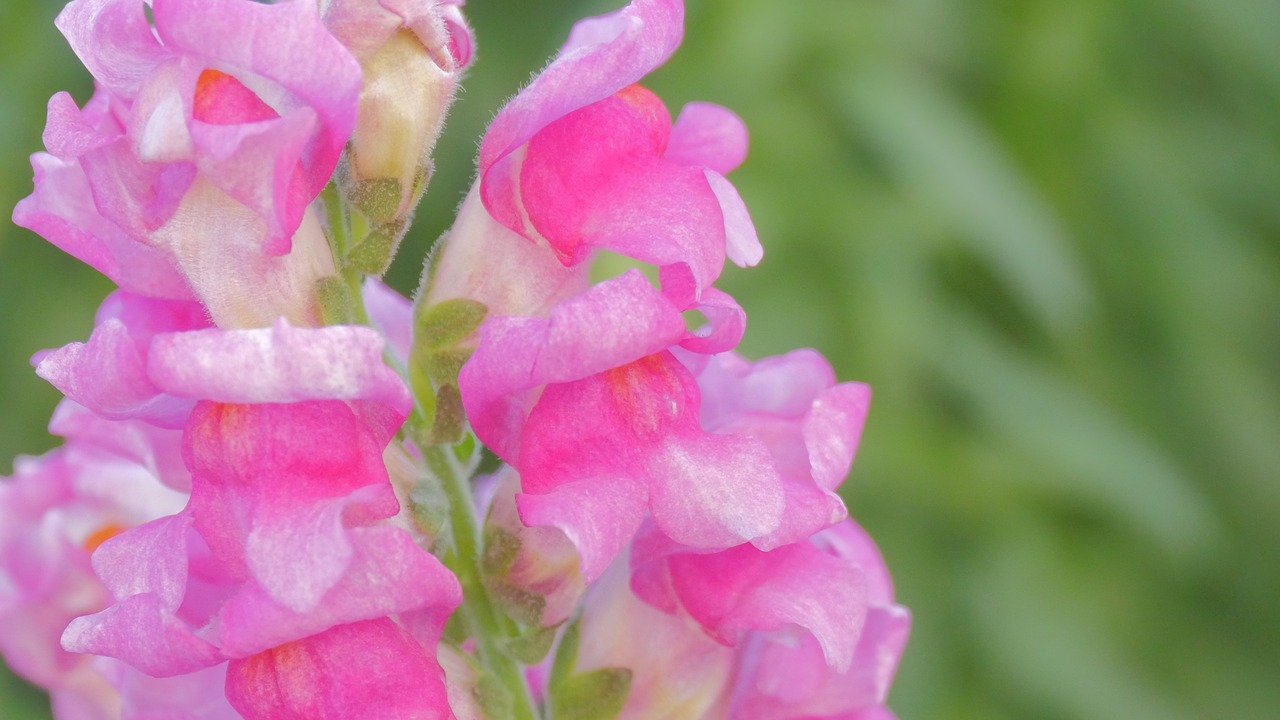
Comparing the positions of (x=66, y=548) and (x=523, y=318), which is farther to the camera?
(x=66, y=548)

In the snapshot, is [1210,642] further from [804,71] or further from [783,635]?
[783,635]

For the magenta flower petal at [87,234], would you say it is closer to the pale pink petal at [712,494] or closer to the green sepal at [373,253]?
the green sepal at [373,253]

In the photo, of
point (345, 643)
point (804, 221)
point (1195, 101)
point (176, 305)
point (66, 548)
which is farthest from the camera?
point (1195, 101)

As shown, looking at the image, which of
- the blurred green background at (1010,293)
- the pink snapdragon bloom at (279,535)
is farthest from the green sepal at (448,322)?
the blurred green background at (1010,293)

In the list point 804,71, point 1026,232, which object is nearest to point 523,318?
point 1026,232

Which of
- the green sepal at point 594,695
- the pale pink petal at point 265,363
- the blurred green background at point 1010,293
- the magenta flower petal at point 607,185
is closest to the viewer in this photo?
the pale pink petal at point 265,363

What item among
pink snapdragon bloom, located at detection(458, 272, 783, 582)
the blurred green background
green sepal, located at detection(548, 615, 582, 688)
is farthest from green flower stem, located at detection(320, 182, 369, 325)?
the blurred green background

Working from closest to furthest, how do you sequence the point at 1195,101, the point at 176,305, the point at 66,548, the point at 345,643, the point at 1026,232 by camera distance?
the point at 345,643, the point at 176,305, the point at 66,548, the point at 1026,232, the point at 1195,101
